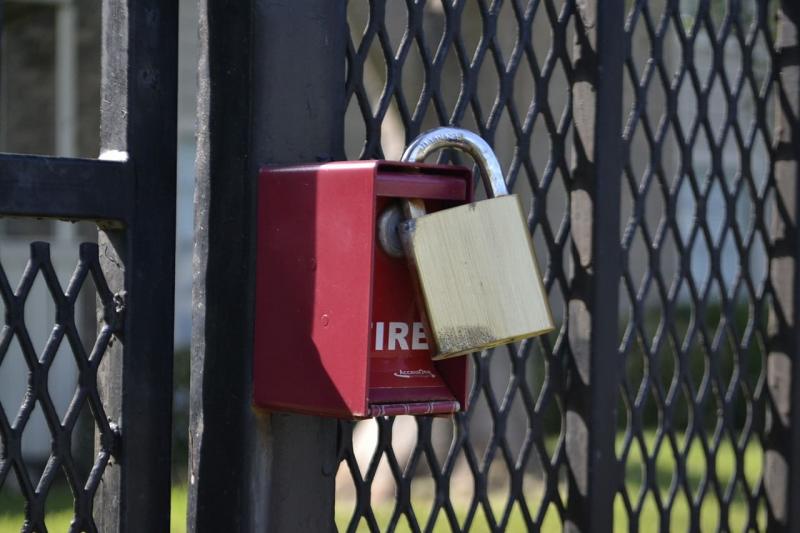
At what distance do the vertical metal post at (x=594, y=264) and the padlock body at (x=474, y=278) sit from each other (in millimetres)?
770

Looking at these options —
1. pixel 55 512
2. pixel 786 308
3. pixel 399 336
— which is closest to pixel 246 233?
pixel 399 336

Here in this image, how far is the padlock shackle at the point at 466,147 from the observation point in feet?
5.65

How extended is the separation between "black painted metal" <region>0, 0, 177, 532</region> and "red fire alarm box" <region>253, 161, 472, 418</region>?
0.16 meters

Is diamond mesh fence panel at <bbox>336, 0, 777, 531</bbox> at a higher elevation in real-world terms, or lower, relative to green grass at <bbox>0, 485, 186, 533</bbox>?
higher

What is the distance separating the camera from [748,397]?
2.85 m

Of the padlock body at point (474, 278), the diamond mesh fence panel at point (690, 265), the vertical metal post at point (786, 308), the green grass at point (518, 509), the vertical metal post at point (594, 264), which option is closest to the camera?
the padlock body at point (474, 278)

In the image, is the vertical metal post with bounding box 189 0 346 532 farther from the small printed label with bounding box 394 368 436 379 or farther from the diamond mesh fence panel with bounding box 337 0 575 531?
the small printed label with bounding box 394 368 436 379

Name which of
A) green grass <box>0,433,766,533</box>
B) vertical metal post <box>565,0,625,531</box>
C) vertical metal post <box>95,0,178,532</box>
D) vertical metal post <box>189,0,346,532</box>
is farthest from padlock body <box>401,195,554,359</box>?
green grass <box>0,433,766,533</box>

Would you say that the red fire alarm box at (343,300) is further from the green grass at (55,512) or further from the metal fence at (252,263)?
the green grass at (55,512)

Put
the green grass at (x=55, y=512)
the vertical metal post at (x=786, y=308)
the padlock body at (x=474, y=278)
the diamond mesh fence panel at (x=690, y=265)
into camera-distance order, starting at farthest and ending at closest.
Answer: the green grass at (x=55, y=512), the vertical metal post at (x=786, y=308), the diamond mesh fence panel at (x=690, y=265), the padlock body at (x=474, y=278)

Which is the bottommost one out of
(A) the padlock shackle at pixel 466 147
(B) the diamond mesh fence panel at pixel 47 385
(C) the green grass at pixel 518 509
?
(C) the green grass at pixel 518 509

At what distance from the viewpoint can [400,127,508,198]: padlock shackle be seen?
5.65 ft

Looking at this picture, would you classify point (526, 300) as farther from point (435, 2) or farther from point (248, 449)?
point (435, 2)

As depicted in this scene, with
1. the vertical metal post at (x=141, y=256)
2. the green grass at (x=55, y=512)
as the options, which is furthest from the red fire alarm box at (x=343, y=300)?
the green grass at (x=55, y=512)
